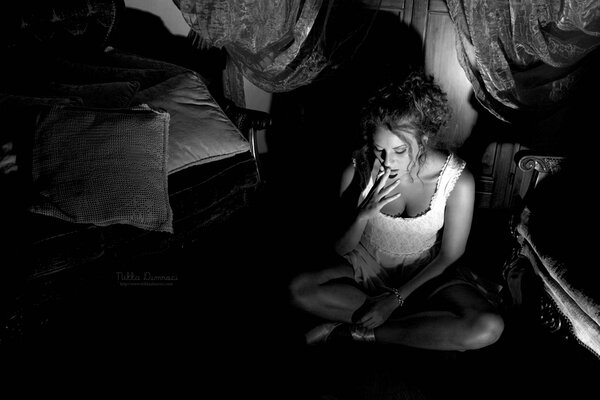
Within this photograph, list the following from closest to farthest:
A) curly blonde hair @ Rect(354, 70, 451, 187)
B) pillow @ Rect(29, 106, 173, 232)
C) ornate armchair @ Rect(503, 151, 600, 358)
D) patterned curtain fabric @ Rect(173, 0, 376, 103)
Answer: ornate armchair @ Rect(503, 151, 600, 358)
curly blonde hair @ Rect(354, 70, 451, 187)
pillow @ Rect(29, 106, 173, 232)
patterned curtain fabric @ Rect(173, 0, 376, 103)

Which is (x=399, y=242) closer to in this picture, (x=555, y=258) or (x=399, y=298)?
(x=399, y=298)

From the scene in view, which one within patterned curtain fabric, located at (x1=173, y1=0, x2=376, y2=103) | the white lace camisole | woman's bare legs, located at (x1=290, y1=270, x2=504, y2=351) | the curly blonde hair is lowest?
woman's bare legs, located at (x1=290, y1=270, x2=504, y2=351)

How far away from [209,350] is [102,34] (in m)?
1.52

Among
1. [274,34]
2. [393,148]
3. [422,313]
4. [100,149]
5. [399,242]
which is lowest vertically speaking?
[422,313]

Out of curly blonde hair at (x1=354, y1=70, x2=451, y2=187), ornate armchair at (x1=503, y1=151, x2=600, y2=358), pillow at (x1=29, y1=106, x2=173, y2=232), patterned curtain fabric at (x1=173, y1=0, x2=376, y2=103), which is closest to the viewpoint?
ornate armchair at (x1=503, y1=151, x2=600, y2=358)

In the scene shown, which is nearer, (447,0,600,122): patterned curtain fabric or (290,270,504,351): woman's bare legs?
(290,270,504,351): woman's bare legs

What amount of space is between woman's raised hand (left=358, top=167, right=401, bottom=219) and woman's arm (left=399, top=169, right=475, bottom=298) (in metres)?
0.19

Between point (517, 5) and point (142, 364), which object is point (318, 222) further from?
point (517, 5)

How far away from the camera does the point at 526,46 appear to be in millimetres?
1764

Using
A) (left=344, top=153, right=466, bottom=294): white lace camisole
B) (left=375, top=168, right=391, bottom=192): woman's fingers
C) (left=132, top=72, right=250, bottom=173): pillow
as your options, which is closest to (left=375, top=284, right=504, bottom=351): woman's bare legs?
(left=344, top=153, right=466, bottom=294): white lace camisole

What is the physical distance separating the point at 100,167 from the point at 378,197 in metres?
0.94

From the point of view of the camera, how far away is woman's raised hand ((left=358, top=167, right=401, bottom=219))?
1591 mm

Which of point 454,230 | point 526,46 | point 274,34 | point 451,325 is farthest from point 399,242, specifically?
point 274,34

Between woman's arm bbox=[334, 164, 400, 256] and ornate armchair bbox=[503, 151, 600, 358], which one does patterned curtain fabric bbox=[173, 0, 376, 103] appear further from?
ornate armchair bbox=[503, 151, 600, 358]
